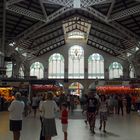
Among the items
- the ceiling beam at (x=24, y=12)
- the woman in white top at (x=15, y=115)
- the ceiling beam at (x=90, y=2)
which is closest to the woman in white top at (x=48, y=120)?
the woman in white top at (x=15, y=115)

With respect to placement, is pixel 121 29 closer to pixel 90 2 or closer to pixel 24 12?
pixel 90 2

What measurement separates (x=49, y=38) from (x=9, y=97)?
20975mm

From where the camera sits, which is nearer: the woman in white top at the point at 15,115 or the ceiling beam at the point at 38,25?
the woman in white top at the point at 15,115

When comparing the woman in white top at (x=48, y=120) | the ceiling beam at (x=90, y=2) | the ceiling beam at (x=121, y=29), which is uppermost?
the ceiling beam at (x=90, y=2)

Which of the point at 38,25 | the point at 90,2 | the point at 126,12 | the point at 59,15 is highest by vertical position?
the point at 90,2

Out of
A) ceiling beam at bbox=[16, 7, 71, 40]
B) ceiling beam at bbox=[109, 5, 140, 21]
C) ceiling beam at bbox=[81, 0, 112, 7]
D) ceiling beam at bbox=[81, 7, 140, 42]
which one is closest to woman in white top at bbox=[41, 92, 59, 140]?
ceiling beam at bbox=[81, 0, 112, 7]

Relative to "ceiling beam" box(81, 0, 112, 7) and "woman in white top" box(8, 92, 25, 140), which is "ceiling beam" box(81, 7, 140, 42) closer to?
"ceiling beam" box(81, 0, 112, 7)

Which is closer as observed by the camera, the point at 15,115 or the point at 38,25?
the point at 15,115

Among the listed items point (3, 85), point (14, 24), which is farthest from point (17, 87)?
point (14, 24)

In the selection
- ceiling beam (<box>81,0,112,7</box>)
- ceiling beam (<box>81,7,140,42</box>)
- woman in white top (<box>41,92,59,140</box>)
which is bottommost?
woman in white top (<box>41,92,59,140</box>)

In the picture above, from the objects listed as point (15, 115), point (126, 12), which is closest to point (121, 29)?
point (126, 12)

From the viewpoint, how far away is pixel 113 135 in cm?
1212

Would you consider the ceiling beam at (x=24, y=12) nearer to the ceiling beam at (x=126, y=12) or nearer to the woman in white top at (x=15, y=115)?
the ceiling beam at (x=126, y=12)

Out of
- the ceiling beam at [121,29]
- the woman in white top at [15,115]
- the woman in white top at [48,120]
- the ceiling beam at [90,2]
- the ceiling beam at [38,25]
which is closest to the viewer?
the woman in white top at [48,120]
